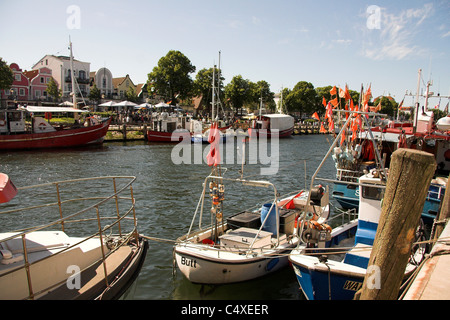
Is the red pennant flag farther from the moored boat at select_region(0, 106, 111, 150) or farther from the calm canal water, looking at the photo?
the moored boat at select_region(0, 106, 111, 150)

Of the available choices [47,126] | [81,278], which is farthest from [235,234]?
[47,126]

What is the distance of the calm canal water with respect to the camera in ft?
31.7

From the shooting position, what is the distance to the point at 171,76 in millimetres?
67938

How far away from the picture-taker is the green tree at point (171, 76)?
67.7 m

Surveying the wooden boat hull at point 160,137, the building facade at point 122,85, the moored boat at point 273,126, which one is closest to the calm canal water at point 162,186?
the wooden boat hull at point 160,137

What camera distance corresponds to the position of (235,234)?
1054 cm

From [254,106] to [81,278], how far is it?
330 ft

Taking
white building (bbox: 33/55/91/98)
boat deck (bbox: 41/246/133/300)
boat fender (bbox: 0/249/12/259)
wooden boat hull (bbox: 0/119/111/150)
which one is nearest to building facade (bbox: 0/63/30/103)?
white building (bbox: 33/55/91/98)

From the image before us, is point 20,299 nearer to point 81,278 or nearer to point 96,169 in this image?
point 81,278

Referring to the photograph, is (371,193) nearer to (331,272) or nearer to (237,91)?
(331,272)

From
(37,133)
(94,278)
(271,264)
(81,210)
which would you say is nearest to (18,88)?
(37,133)

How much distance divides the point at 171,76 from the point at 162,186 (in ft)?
164

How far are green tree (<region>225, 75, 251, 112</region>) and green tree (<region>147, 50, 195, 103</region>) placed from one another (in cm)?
1458

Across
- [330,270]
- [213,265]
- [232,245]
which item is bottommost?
[213,265]
